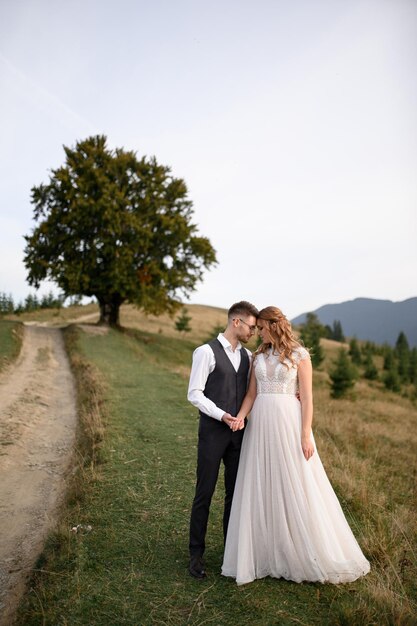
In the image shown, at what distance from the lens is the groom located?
14.6ft

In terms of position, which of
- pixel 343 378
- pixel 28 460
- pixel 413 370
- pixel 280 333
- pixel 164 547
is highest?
pixel 280 333

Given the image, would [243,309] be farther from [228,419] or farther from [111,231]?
[111,231]

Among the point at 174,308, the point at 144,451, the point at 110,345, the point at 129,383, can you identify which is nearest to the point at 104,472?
the point at 144,451

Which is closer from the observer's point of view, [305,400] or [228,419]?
[228,419]

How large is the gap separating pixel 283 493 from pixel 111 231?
27.7 meters

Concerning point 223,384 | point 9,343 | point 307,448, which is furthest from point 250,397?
point 9,343

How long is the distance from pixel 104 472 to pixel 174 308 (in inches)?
1068

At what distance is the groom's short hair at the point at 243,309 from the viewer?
14.8 feet

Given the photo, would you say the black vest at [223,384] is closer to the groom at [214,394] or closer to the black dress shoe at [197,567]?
the groom at [214,394]

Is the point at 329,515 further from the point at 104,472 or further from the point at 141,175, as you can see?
the point at 141,175

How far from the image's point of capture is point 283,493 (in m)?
4.33

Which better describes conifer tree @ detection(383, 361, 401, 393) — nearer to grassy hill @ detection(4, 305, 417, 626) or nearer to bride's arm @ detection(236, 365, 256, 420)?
grassy hill @ detection(4, 305, 417, 626)

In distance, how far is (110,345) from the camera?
25547 mm

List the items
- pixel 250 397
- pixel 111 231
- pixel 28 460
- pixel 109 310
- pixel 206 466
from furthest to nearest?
pixel 109 310
pixel 111 231
pixel 28 460
pixel 250 397
pixel 206 466
